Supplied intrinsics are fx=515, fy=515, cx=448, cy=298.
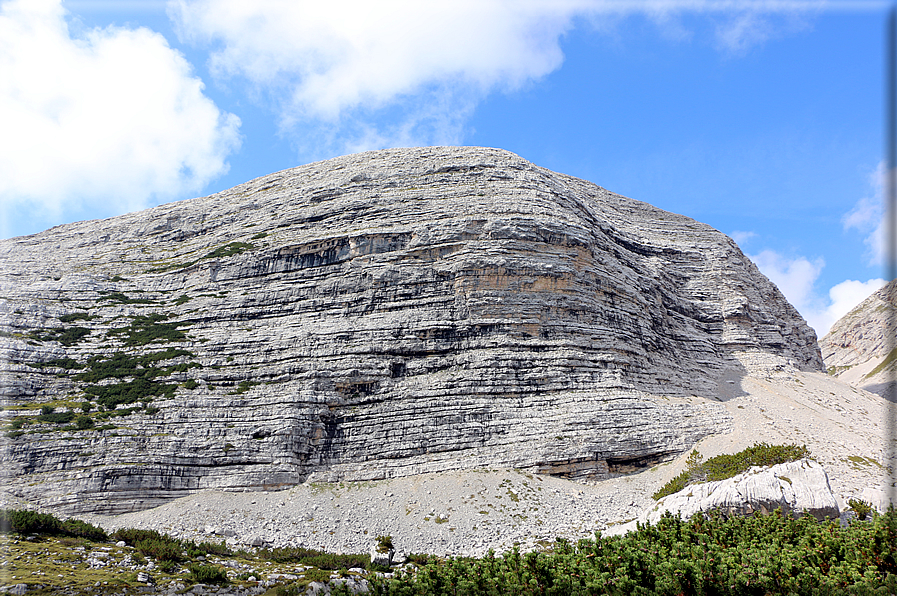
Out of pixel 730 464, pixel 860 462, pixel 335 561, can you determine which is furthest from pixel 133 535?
pixel 860 462

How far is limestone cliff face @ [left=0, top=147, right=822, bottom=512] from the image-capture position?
39219mm

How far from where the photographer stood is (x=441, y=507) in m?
35.3

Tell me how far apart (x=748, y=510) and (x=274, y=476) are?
30.7 meters

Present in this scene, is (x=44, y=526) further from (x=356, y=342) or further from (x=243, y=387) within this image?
(x=356, y=342)

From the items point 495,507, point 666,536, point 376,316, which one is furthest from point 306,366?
point 666,536

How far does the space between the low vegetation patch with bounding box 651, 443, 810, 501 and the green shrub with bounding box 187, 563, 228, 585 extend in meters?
27.4

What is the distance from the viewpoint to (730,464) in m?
35.9

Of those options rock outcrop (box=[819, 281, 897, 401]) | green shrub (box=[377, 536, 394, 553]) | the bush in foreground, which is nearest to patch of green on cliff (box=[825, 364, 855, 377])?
rock outcrop (box=[819, 281, 897, 401])

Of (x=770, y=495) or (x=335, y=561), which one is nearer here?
(x=770, y=495)

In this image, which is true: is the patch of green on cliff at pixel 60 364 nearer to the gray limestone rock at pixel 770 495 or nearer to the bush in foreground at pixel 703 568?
the bush in foreground at pixel 703 568

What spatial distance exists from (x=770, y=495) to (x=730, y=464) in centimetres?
917

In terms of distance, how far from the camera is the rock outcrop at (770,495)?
2675cm

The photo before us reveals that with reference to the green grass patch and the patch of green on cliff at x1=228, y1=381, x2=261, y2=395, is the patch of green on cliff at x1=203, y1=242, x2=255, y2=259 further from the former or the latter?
the patch of green on cliff at x1=228, y1=381, x2=261, y2=395

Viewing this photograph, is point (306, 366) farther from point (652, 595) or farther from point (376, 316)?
point (652, 595)
